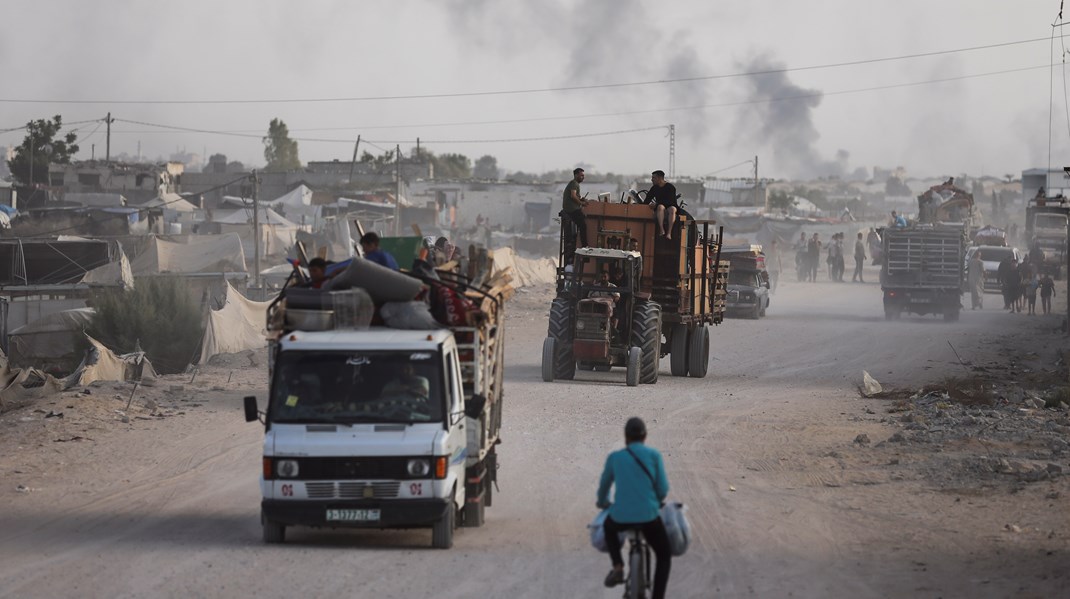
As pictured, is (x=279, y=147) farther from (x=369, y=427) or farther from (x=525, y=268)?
(x=369, y=427)

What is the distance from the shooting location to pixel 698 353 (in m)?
25.7

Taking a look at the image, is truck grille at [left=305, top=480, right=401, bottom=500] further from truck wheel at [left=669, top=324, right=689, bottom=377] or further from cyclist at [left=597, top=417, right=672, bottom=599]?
truck wheel at [left=669, top=324, right=689, bottom=377]

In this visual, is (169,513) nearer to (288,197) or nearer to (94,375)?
(94,375)

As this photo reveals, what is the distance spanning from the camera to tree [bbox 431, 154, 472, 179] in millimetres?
129875

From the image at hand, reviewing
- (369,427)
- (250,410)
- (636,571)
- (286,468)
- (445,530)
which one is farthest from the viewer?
(250,410)

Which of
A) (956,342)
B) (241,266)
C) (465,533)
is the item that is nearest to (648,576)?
(465,533)

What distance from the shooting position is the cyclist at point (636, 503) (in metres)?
8.15

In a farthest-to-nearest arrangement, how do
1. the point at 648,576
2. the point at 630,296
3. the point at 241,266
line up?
the point at 241,266 < the point at 630,296 < the point at 648,576

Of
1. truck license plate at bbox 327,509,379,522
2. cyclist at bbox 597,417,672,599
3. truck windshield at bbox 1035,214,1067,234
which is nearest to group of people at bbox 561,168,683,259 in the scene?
truck license plate at bbox 327,509,379,522

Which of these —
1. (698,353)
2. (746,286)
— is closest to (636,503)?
(698,353)

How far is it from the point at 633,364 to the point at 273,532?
42.4ft

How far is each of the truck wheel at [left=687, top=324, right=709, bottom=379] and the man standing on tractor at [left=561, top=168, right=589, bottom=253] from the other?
124 inches

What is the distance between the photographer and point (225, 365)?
1091 inches

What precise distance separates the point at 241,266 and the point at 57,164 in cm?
4995
